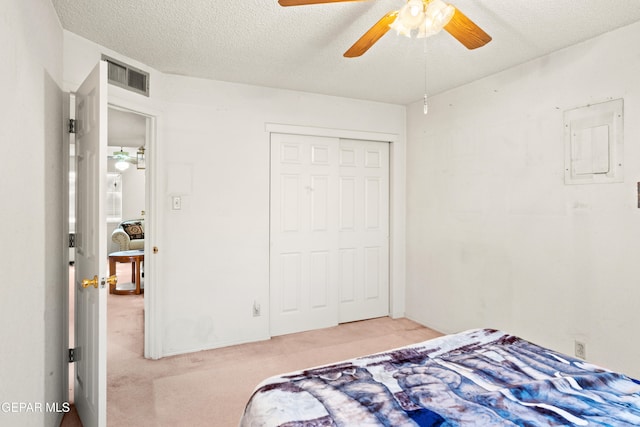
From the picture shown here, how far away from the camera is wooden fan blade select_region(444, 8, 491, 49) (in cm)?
161

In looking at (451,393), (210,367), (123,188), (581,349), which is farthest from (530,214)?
(123,188)

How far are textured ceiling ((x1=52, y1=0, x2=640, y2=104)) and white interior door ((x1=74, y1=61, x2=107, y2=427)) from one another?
0.56 m

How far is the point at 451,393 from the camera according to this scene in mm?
1283

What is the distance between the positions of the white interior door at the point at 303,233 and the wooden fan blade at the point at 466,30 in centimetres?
211

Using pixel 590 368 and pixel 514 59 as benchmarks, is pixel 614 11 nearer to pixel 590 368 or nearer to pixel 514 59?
pixel 514 59

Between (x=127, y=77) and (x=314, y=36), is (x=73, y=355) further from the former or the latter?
(x=314, y=36)

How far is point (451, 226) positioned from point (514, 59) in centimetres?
158

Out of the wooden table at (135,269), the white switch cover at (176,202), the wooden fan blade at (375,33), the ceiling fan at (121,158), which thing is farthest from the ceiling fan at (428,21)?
the ceiling fan at (121,158)

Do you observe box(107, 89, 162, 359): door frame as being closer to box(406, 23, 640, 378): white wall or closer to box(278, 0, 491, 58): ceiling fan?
box(278, 0, 491, 58): ceiling fan

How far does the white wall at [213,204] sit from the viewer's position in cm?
307

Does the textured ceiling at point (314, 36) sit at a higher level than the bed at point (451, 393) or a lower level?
higher

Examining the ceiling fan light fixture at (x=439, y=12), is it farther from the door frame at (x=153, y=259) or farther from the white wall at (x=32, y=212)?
the door frame at (x=153, y=259)

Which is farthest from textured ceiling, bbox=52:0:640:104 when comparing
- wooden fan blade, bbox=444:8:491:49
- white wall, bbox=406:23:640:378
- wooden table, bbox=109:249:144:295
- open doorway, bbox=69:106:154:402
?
wooden table, bbox=109:249:144:295

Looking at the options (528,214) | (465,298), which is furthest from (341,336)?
(528,214)
